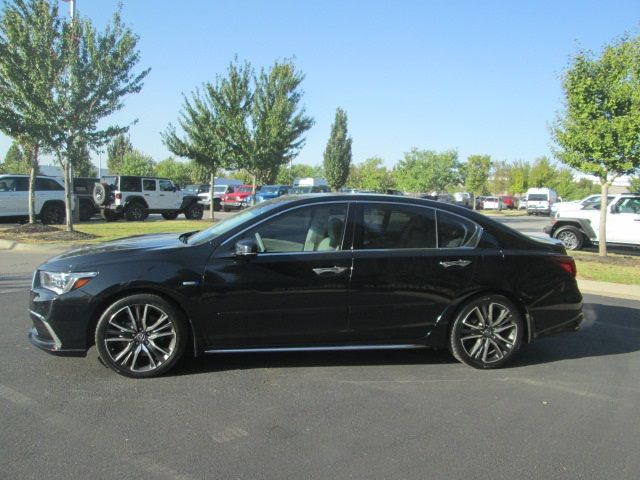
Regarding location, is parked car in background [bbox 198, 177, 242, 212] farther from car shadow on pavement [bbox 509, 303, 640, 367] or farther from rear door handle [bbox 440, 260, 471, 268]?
rear door handle [bbox 440, 260, 471, 268]

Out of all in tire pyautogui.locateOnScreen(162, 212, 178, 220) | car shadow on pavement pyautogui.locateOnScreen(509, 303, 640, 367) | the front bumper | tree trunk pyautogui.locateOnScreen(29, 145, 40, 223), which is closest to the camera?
the front bumper

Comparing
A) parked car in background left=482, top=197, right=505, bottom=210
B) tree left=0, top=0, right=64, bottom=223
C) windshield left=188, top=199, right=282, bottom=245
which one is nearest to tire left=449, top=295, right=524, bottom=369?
windshield left=188, top=199, right=282, bottom=245

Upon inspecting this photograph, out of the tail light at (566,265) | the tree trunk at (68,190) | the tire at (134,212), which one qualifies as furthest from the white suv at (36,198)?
the tail light at (566,265)

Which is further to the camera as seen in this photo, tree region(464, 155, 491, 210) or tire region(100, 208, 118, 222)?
tree region(464, 155, 491, 210)

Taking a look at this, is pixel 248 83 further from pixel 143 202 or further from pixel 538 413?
pixel 538 413

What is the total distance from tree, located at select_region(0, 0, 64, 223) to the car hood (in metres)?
11.4

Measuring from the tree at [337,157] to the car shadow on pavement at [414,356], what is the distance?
59.6 meters

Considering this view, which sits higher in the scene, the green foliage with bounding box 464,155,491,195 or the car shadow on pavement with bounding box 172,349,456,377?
the green foliage with bounding box 464,155,491,195

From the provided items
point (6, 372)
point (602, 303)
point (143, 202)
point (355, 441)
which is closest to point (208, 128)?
point (143, 202)

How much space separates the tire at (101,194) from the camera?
21641 millimetres

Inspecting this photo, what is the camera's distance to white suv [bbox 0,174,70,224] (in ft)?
62.5

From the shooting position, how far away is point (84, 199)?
2316 cm

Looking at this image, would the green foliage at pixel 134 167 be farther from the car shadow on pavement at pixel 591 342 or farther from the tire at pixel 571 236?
the car shadow on pavement at pixel 591 342

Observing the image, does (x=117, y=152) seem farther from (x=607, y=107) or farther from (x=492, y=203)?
(x=607, y=107)
